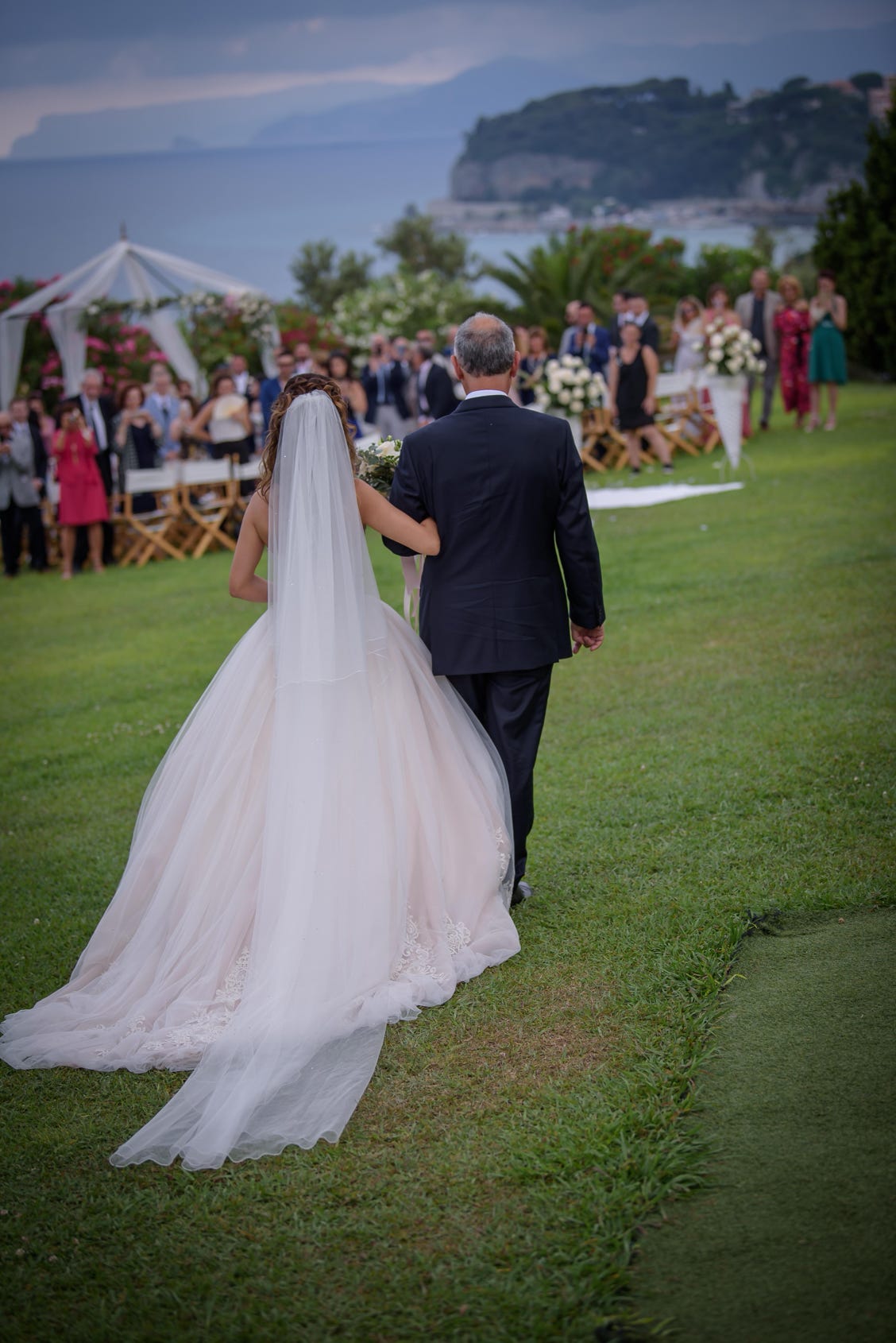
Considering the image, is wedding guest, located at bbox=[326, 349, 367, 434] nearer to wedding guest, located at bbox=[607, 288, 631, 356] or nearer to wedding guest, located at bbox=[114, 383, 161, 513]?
wedding guest, located at bbox=[114, 383, 161, 513]

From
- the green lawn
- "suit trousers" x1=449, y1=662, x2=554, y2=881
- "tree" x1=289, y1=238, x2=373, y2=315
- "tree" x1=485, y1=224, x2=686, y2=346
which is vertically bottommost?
the green lawn

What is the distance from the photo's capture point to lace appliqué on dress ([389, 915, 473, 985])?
3.95 meters

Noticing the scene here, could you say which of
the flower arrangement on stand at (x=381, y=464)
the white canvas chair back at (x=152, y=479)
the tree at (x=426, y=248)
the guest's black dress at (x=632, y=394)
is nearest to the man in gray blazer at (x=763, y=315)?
the guest's black dress at (x=632, y=394)

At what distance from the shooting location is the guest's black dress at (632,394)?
1438 cm

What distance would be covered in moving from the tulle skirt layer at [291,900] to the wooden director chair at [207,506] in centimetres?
1081

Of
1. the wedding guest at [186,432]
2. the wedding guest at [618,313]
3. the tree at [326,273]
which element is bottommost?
the wedding guest at [186,432]

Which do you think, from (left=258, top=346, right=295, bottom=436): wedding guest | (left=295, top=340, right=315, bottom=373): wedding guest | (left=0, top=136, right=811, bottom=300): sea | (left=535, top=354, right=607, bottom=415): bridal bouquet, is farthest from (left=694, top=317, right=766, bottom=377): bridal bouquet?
(left=0, top=136, right=811, bottom=300): sea

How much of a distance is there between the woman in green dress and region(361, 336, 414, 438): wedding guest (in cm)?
608

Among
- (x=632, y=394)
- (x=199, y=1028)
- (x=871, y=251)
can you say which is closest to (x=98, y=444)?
(x=632, y=394)

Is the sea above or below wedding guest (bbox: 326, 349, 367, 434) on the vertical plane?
above

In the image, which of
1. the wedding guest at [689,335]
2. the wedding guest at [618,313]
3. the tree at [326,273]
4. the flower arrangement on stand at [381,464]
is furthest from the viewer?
the tree at [326,273]

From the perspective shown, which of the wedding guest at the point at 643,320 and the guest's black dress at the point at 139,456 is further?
the guest's black dress at the point at 139,456

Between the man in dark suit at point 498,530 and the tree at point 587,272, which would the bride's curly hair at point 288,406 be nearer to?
the man in dark suit at point 498,530

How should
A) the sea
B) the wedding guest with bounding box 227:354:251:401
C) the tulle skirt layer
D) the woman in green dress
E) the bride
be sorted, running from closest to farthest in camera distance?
the tulle skirt layer < the bride < the woman in green dress < the wedding guest with bounding box 227:354:251:401 < the sea
